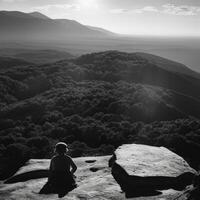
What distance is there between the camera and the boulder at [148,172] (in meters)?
9.95

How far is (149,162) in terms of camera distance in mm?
11211

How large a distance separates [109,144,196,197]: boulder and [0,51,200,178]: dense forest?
761cm

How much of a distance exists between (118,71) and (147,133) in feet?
93.5

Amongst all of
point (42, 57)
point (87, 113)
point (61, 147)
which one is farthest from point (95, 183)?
point (42, 57)

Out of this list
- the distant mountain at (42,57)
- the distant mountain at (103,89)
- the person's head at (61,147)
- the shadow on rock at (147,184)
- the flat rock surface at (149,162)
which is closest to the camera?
the shadow on rock at (147,184)

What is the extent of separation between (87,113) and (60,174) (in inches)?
926

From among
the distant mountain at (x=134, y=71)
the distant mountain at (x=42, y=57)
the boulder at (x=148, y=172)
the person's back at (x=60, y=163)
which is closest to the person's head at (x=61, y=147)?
the person's back at (x=60, y=163)

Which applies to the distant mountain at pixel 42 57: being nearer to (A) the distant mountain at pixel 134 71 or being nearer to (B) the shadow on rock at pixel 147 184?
(A) the distant mountain at pixel 134 71

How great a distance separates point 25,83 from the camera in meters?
45.6

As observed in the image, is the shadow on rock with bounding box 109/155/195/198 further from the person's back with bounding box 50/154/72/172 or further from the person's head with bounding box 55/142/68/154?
the person's head with bounding box 55/142/68/154

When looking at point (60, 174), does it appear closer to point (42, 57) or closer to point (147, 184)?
point (147, 184)

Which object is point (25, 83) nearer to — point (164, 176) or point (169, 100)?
point (169, 100)

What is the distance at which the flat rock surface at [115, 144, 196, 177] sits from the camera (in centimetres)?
1043

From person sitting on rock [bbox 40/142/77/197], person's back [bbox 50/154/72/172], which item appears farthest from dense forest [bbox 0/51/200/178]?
person's back [bbox 50/154/72/172]
